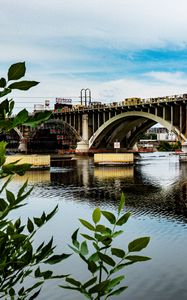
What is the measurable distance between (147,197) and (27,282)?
2360cm

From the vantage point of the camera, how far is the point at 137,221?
26.1 meters

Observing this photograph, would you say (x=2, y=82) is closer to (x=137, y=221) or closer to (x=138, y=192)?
(x=137, y=221)

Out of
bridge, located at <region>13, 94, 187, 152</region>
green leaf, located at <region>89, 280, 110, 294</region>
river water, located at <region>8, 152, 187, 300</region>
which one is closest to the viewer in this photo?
green leaf, located at <region>89, 280, 110, 294</region>

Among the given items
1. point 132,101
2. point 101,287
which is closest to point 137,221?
point 101,287

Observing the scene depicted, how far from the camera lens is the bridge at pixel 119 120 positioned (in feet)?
284

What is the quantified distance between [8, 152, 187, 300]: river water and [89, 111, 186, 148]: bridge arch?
155 feet

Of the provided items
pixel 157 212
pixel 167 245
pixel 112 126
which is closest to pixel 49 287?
pixel 167 245

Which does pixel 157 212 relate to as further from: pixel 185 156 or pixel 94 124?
pixel 94 124

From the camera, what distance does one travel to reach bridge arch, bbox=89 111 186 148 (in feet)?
327

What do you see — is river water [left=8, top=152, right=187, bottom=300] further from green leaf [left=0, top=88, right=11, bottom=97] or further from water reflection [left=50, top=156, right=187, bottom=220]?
green leaf [left=0, top=88, right=11, bottom=97]

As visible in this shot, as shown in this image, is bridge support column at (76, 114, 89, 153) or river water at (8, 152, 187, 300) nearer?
river water at (8, 152, 187, 300)

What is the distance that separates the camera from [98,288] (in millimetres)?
3291

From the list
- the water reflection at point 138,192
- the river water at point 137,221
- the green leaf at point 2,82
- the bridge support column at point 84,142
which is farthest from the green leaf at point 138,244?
the bridge support column at point 84,142

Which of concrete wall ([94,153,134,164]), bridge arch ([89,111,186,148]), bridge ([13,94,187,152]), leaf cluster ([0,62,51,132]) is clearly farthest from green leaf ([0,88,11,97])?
bridge arch ([89,111,186,148])
